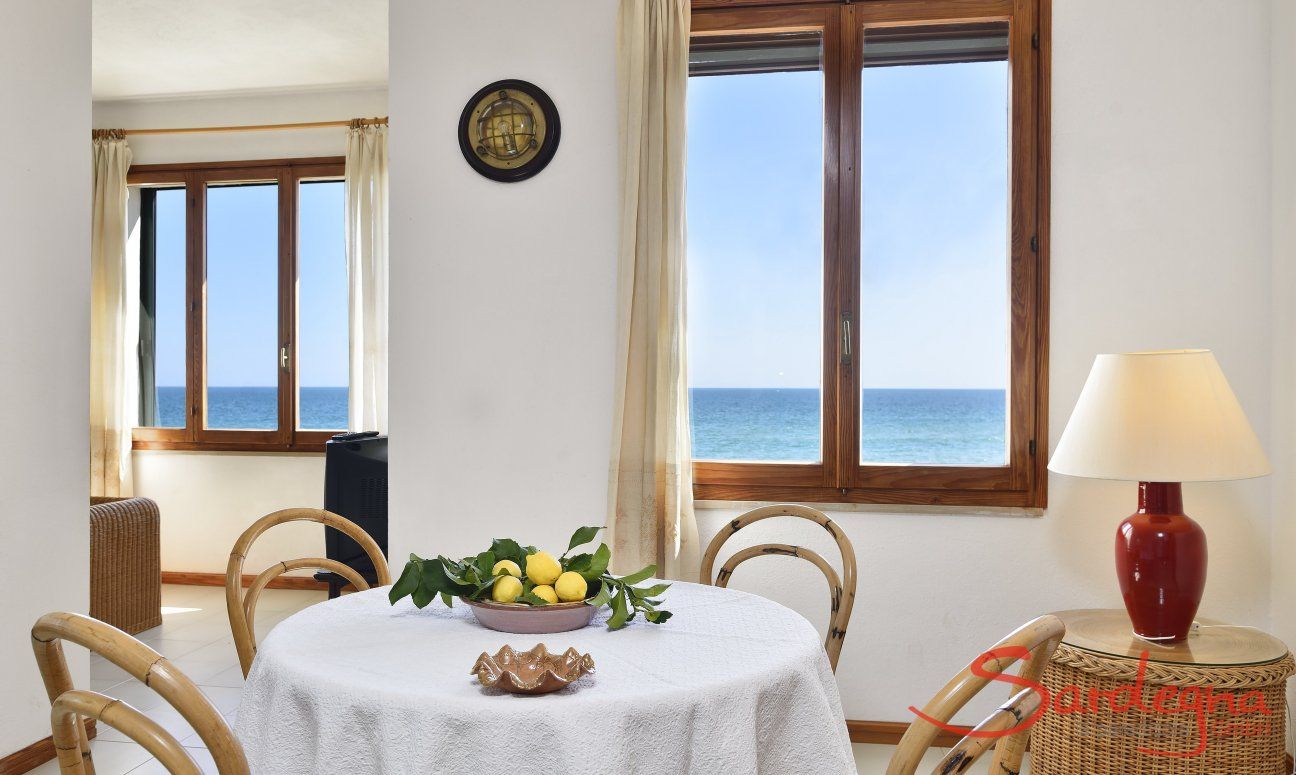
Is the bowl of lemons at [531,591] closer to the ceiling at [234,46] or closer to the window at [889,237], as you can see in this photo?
the window at [889,237]

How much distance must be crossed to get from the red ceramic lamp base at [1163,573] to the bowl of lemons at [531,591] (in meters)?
1.49

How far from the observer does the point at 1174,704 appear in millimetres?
2271

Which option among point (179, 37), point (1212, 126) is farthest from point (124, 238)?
point (1212, 126)

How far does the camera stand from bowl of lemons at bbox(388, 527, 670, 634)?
1618 millimetres

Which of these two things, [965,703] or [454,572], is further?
[454,572]

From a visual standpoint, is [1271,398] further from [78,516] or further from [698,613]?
[78,516]

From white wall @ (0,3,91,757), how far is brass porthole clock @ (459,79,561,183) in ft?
4.31

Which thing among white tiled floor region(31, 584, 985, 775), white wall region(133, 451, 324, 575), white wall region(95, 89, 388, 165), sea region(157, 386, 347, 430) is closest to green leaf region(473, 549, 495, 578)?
white tiled floor region(31, 584, 985, 775)

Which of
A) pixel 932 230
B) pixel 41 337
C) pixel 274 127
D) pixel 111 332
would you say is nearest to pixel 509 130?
pixel 932 230

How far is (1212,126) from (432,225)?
2.64 metres

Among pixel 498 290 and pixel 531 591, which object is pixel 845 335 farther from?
pixel 531 591

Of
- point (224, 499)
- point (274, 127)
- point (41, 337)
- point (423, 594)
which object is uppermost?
point (274, 127)

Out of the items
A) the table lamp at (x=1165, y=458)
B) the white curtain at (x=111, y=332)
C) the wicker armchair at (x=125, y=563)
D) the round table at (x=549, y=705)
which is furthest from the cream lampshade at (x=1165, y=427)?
the white curtain at (x=111, y=332)

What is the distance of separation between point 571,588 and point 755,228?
77.9 inches
